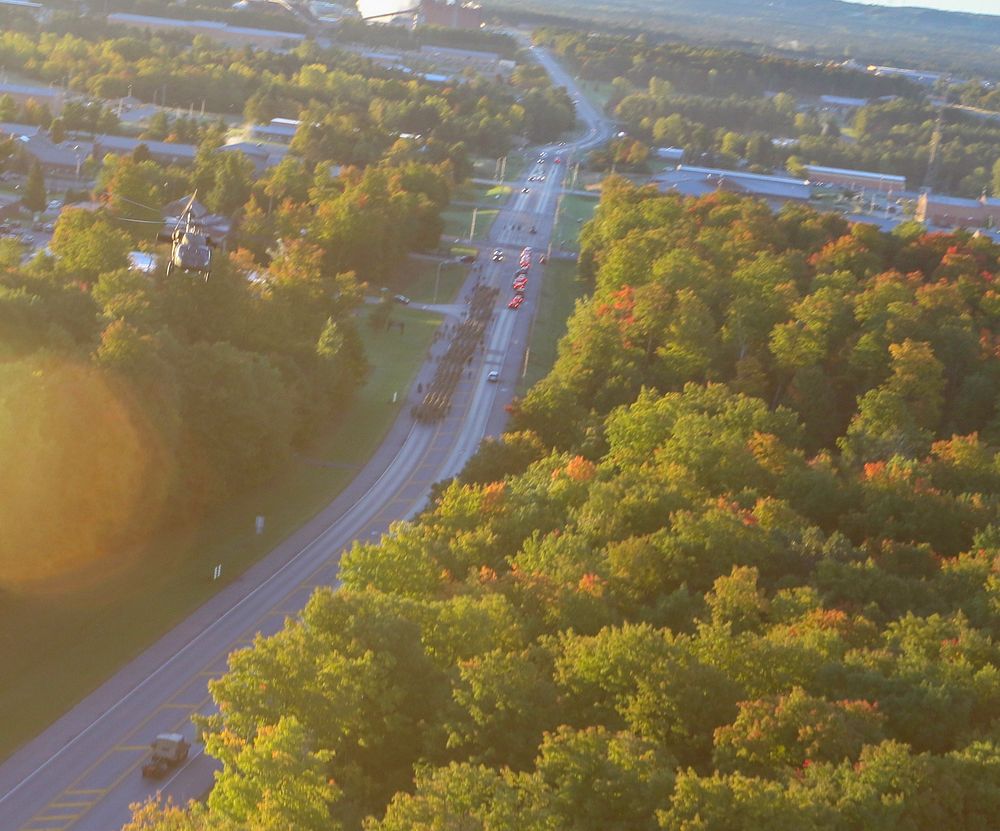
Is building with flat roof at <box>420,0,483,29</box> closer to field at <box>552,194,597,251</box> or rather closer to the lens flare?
field at <box>552,194,597,251</box>

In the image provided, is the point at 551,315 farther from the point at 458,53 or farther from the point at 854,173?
the point at 458,53

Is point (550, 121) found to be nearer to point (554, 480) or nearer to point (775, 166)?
point (775, 166)

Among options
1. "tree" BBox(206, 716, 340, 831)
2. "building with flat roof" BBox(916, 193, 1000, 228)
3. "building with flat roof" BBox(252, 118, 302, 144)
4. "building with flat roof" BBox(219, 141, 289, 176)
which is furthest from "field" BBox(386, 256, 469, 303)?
"building with flat roof" BBox(916, 193, 1000, 228)

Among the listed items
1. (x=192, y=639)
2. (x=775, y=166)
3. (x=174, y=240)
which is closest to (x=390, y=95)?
(x=775, y=166)

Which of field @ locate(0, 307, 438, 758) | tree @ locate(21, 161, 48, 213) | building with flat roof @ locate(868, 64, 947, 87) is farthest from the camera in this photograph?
building with flat roof @ locate(868, 64, 947, 87)

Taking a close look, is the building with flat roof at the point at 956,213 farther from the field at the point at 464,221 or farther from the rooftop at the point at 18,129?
the rooftop at the point at 18,129

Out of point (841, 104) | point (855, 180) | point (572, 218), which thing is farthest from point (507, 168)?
point (841, 104)
